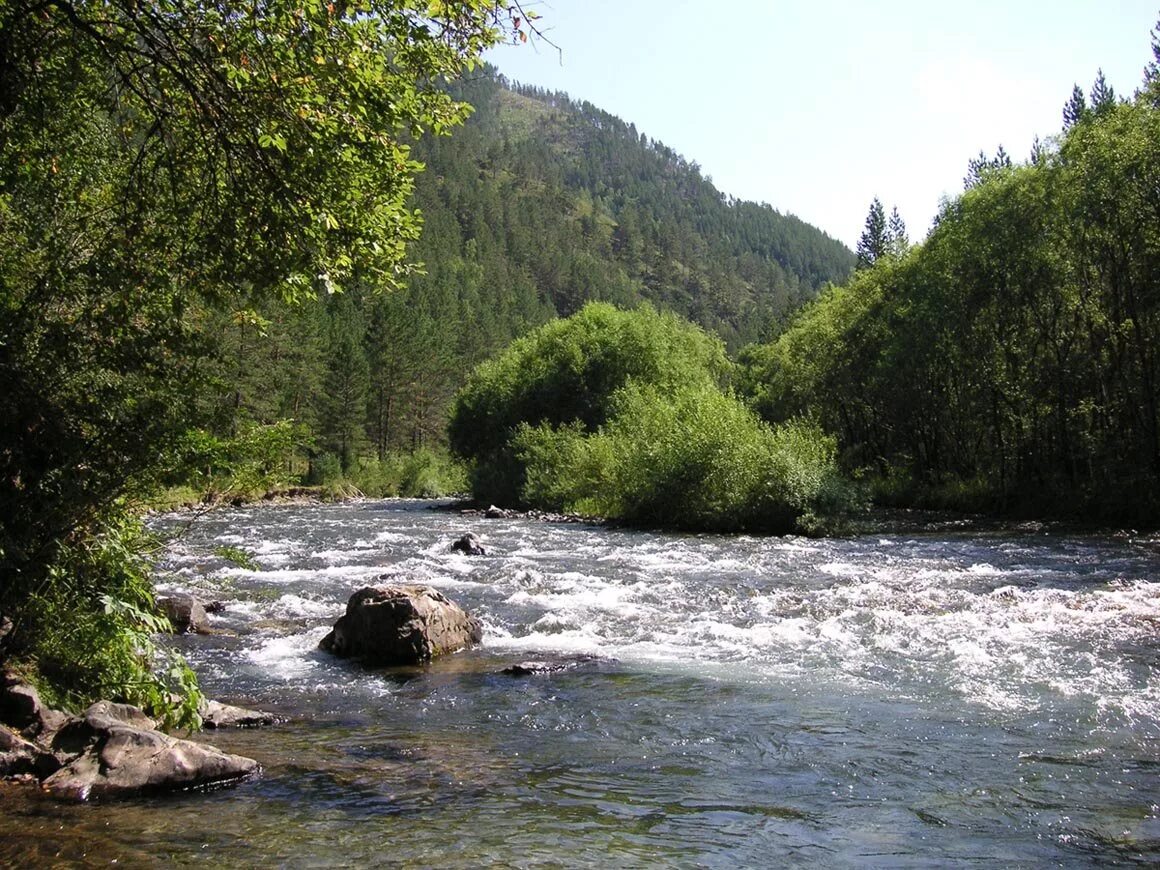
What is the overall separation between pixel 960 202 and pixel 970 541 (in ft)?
79.1

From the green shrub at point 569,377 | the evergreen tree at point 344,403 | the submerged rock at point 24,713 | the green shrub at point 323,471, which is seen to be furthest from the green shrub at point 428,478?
the submerged rock at point 24,713

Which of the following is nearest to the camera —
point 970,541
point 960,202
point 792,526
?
point 970,541

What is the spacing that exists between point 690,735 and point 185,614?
9.47 metres

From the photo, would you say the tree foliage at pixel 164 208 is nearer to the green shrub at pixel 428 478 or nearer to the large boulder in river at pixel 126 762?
the large boulder in river at pixel 126 762

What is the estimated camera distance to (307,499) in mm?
65000

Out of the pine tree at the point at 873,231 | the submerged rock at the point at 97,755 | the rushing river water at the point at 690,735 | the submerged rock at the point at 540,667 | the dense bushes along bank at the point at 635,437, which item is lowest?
the submerged rock at the point at 540,667

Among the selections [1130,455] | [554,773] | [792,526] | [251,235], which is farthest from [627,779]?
[1130,455]

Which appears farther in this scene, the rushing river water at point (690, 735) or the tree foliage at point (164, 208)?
the tree foliage at point (164, 208)

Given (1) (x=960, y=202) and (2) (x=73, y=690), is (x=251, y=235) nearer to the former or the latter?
(2) (x=73, y=690)

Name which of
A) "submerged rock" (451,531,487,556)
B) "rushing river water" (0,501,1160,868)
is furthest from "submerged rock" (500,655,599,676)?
"submerged rock" (451,531,487,556)

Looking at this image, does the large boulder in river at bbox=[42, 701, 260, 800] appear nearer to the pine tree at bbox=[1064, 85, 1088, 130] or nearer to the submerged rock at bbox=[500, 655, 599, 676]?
the submerged rock at bbox=[500, 655, 599, 676]

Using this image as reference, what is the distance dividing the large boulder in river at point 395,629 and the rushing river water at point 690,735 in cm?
42

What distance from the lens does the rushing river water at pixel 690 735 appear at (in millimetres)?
6465

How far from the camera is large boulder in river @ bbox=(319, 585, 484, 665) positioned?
13234 millimetres
